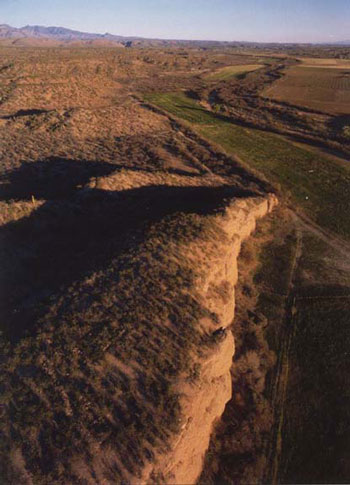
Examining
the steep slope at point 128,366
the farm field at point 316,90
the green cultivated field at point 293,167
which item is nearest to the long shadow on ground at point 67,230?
the steep slope at point 128,366

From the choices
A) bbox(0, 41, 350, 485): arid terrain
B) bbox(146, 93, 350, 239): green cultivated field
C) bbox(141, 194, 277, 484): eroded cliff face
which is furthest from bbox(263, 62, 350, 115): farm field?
bbox(141, 194, 277, 484): eroded cliff face

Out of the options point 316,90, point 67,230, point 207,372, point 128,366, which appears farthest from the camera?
point 316,90

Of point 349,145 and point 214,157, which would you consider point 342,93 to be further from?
point 214,157

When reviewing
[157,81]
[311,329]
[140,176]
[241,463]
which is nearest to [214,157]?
[140,176]

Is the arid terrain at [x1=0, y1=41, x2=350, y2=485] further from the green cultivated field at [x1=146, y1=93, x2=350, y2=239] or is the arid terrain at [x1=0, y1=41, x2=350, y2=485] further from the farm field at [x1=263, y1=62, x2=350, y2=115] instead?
the farm field at [x1=263, y1=62, x2=350, y2=115]

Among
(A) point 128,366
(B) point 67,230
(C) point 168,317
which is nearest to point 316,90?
(B) point 67,230

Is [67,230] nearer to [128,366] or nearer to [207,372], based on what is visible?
[128,366]
